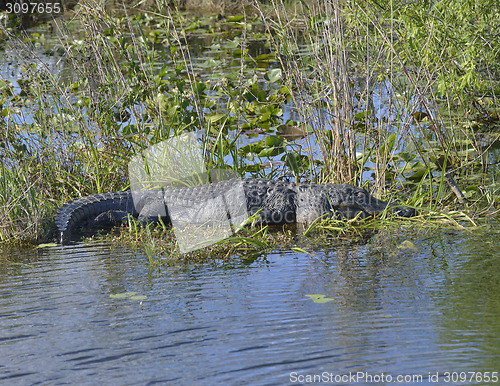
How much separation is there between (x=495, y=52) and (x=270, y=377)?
16.1 feet

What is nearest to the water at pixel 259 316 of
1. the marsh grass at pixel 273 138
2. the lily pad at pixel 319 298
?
the lily pad at pixel 319 298

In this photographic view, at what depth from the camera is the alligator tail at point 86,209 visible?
440cm

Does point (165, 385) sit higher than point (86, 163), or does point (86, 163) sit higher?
point (86, 163)

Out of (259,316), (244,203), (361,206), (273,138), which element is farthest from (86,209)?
(259,316)

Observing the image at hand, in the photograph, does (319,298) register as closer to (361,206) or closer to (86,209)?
(361,206)

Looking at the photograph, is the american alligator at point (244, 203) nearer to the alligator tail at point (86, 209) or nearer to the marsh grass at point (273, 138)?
the alligator tail at point (86, 209)

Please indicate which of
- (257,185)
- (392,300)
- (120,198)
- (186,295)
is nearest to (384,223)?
(257,185)

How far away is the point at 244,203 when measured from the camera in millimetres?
4598

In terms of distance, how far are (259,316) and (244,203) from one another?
1.88 metres

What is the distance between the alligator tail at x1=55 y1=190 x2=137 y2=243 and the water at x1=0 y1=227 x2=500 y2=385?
20.6 inches

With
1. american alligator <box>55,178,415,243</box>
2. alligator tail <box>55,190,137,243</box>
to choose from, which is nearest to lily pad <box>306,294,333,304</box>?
american alligator <box>55,178,415,243</box>

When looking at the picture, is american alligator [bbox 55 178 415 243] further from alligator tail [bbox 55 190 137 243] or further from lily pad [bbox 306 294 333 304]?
lily pad [bbox 306 294 333 304]

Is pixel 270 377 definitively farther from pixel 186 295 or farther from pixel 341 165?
pixel 341 165

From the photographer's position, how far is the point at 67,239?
4.41 meters
